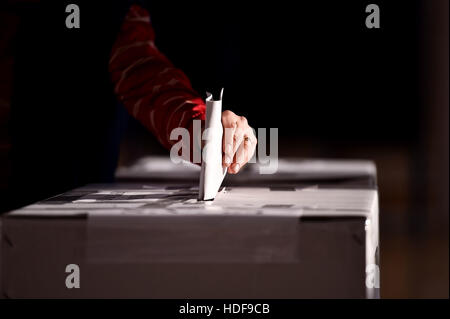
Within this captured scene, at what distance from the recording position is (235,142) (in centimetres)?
77

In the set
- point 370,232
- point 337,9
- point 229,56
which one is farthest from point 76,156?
point 337,9

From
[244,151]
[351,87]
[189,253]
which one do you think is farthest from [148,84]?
[351,87]

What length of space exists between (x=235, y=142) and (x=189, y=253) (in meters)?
0.18

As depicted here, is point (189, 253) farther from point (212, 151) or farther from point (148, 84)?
point (148, 84)

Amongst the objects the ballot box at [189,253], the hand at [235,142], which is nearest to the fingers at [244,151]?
the hand at [235,142]

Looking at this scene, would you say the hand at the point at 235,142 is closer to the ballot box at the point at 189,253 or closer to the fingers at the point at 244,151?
the fingers at the point at 244,151

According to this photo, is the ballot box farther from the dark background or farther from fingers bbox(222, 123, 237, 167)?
the dark background

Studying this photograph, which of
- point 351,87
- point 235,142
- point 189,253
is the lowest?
point 189,253

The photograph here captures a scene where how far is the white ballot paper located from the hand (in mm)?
17

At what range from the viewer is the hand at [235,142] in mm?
750

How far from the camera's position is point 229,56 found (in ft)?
7.52

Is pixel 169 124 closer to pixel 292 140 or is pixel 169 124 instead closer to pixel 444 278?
pixel 444 278
